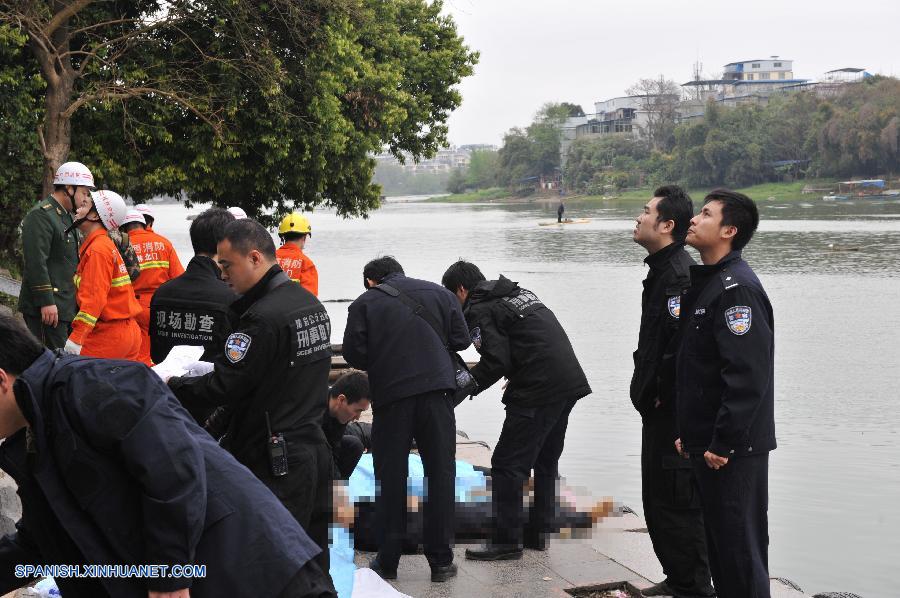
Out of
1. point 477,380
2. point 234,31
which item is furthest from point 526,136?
point 477,380

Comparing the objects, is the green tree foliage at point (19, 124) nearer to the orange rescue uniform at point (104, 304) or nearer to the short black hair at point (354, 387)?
the orange rescue uniform at point (104, 304)

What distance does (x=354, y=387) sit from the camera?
5449 millimetres

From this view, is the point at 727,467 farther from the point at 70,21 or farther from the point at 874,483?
the point at 70,21

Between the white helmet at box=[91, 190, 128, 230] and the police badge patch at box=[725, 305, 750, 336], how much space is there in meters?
3.76

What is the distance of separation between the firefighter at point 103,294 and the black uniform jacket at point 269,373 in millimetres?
2004

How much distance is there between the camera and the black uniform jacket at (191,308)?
17.7 ft

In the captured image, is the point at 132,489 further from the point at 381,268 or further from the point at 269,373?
the point at 381,268

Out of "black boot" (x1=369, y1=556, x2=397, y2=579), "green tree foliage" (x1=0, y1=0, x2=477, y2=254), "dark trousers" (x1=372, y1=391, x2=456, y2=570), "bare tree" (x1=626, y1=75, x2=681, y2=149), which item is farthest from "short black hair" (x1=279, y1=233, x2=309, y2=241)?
"bare tree" (x1=626, y1=75, x2=681, y2=149)

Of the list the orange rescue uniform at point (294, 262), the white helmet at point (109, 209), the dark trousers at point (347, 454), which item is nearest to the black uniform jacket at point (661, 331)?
the dark trousers at point (347, 454)

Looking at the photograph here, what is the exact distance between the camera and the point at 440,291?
537cm

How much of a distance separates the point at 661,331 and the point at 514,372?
111cm

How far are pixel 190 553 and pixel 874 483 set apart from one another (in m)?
8.42

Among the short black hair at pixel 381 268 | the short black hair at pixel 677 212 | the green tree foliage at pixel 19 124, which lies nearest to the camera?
the short black hair at pixel 677 212

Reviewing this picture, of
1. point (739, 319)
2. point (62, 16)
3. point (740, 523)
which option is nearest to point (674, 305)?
point (739, 319)
